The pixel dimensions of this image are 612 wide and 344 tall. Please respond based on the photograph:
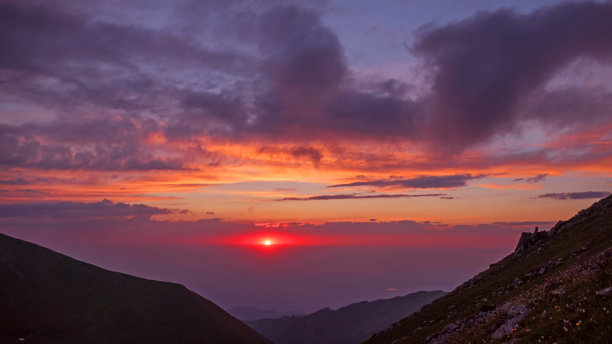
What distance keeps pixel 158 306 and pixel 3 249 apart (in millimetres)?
67687

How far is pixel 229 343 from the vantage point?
489 ft

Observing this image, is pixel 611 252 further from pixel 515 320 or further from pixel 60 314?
pixel 60 314

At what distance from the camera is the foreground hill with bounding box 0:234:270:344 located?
115500 mm

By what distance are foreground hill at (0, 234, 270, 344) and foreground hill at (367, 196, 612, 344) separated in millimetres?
103447

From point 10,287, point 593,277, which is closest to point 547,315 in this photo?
point 593,277

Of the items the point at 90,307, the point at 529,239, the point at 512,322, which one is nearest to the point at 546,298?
the point at 512,322

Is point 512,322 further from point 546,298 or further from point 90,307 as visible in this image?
point 90,307

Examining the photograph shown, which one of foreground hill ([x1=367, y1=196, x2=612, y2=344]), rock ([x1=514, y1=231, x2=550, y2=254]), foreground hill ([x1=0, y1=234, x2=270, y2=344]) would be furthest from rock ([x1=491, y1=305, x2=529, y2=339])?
foreground hill ([x1=0, y1=234, x2=270, y2=344])

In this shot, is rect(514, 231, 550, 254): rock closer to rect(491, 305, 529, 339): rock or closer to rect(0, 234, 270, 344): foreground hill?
rect(491, 305, 529, 339): rock

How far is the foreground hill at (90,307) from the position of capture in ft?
379

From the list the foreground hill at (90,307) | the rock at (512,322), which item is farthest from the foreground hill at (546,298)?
the foreground hill at (90,307)

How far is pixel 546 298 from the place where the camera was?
2272 centimetres

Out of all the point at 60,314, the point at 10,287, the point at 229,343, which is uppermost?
the point at 10,287

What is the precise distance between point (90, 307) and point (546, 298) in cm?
15832
